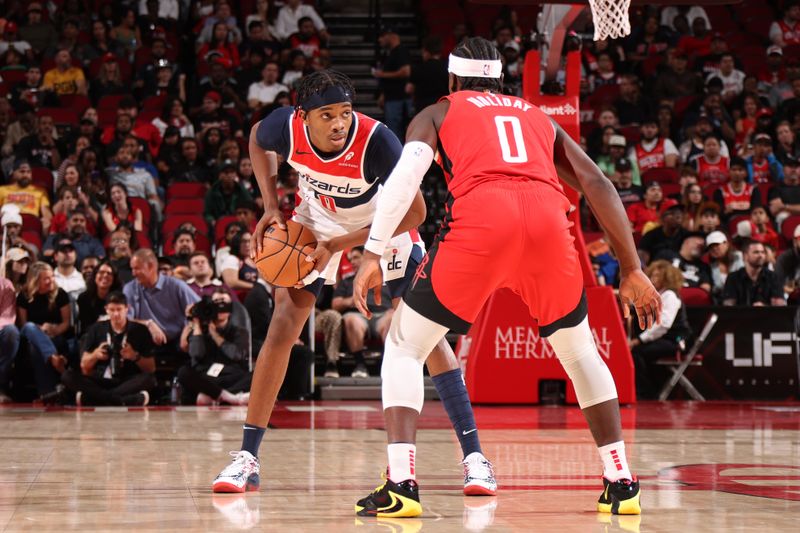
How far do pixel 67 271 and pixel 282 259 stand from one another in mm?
7108

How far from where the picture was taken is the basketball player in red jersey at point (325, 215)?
469cm

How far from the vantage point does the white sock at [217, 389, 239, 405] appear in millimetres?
Result: 9977

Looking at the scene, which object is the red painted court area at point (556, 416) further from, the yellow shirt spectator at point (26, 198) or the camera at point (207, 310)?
the yellow shirt spectator at point (26, 198)

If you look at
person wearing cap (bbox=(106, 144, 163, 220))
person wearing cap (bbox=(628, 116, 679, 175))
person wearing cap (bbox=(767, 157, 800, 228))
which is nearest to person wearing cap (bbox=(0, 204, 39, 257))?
person wearing cap (bbox=(106, 144, 163, 220))

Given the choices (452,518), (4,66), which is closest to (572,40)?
(452,518)

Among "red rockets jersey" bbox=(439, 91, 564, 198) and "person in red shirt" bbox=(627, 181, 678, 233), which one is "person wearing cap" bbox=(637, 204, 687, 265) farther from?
"red rockets jersey" bbox=(439, 91, 564, 198)

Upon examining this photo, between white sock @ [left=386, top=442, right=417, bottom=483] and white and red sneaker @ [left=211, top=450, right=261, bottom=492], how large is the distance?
826mm

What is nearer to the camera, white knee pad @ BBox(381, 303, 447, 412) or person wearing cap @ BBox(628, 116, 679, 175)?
white knee pad @ BBox(381, 303, 447, 412)

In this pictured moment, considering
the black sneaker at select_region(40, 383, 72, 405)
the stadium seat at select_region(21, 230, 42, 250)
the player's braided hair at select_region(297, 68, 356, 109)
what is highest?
the player's braided hair at select_region(297, 68, 356, 109)

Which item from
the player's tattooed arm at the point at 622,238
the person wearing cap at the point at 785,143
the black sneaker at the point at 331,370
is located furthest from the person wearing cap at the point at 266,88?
the player's tattooed arm at the point at 622,238

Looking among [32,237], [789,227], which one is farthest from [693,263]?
[32,237]

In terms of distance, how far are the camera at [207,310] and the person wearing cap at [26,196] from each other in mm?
3442

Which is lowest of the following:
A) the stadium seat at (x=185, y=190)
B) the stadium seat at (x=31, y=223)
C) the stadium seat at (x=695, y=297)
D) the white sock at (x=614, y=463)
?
the white sock at (x=614, y=463)

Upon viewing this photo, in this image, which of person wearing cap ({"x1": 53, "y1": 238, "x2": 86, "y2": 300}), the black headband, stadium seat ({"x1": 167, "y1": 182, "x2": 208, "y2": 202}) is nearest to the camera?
the black headband
